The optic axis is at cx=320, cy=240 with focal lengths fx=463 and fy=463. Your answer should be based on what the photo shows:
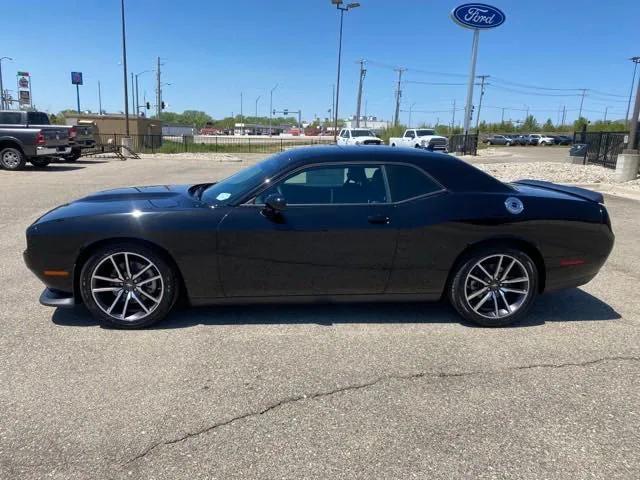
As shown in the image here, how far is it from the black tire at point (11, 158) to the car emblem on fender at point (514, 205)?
17.3 m

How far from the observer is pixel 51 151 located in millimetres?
16516

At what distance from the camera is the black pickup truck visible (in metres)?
15.9

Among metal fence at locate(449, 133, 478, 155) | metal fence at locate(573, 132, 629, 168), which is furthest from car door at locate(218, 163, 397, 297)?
metal fence at locate(449, 133, 478, 155)

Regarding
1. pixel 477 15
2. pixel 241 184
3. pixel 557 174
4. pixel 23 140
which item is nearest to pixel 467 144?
pixel 477 15

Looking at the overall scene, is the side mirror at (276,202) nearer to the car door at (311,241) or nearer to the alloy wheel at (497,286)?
the car door at (311,241)

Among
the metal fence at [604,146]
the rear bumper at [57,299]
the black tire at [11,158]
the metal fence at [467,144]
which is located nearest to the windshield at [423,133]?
the metal fence at [467,144]

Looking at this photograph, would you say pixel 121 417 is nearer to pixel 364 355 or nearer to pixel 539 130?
pixel 364 355

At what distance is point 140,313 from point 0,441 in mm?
1413

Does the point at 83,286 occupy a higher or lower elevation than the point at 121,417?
higher

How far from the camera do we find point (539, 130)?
96.1m

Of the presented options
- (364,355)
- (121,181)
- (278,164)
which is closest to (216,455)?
(364,355)

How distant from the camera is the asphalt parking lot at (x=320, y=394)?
2334 mm

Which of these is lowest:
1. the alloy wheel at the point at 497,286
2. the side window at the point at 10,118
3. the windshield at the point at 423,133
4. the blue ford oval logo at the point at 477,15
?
the alloy wheel at the point at 497,286

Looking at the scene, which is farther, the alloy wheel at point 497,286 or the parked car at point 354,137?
the parked car at point 354,137
